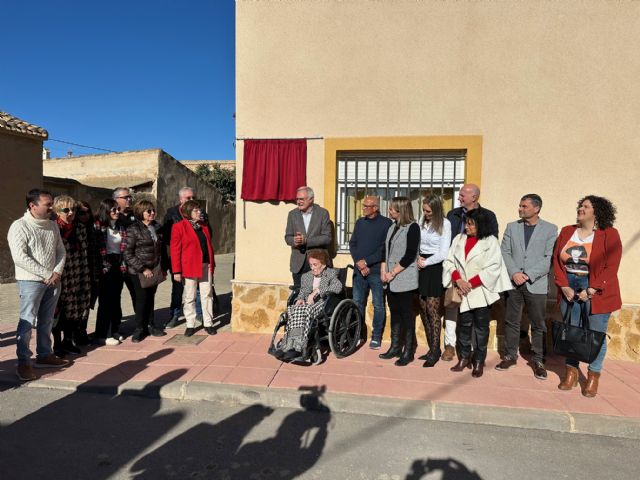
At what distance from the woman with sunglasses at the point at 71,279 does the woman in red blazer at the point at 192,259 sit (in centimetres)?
100

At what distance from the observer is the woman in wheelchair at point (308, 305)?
4168 mm

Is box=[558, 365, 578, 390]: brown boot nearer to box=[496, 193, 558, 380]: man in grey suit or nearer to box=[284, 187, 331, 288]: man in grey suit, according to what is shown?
box=[496, 193, 558, 380]: man in grey suit

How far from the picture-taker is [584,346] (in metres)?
3.49

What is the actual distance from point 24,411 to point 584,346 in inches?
186

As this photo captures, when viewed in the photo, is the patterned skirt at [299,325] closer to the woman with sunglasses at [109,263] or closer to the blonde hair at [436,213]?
the blonde hair at [436,213]

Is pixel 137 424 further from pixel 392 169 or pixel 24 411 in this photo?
pixel 392 169

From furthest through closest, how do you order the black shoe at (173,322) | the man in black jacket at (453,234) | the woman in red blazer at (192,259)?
the black shoe at (173,322) < the woman in red blazer at (192,259) < the man in black jacket at (453,234)

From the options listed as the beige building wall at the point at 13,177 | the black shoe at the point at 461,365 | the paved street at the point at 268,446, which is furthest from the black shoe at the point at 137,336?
the beige building wall at the point at 13,177

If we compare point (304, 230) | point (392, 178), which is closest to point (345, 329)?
point (304, 230)

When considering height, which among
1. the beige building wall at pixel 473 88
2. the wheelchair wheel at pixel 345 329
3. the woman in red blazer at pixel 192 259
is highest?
the beige building wall at pixel 473 88

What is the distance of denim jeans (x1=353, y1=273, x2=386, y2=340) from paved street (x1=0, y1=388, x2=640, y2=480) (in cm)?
157

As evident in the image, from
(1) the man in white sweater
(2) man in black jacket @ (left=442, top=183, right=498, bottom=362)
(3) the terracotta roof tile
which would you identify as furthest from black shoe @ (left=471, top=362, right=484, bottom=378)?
(3) the terracotta roof tile

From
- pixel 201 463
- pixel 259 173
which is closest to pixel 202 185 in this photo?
pixel 259 173

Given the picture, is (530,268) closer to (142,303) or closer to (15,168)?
(142,303)
